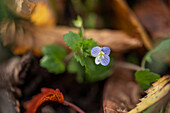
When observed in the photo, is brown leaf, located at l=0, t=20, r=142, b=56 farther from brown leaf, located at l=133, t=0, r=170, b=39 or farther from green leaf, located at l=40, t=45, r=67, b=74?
brown leaf, located at l=133, t=0, r=170, b=39

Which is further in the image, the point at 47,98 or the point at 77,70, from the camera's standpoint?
the point at 77,70

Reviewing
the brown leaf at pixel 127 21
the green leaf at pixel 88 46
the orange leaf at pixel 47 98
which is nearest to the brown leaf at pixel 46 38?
the brown leaf at pixel 127 21

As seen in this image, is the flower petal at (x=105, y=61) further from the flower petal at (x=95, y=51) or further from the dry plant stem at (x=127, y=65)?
the dry plant stem at (x=127, y=65)

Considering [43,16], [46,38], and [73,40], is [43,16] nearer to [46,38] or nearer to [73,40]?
[46,38]

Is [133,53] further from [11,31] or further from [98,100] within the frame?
[11,31]

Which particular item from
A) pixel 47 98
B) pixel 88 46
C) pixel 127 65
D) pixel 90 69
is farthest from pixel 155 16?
pixel 47 98

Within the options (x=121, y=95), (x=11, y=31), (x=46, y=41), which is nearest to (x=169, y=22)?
(x=121, y=95)
